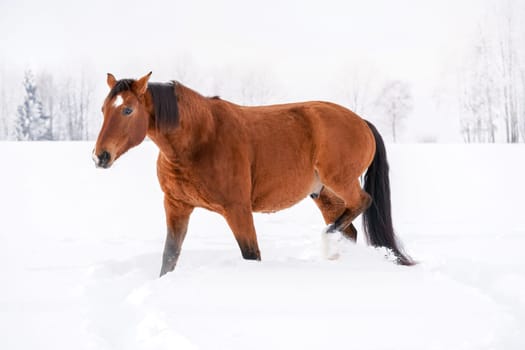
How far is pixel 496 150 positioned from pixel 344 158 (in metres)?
11.2

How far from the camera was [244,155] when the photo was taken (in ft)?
12.0

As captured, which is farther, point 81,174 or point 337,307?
point 81,174

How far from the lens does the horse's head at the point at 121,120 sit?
309 cm

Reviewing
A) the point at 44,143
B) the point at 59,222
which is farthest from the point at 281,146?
the point at 44,143

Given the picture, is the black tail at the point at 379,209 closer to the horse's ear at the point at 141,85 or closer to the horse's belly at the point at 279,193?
the horse's belly at the point at 279,193

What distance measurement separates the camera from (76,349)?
7.79 ft

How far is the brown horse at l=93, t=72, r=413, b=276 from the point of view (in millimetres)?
3309

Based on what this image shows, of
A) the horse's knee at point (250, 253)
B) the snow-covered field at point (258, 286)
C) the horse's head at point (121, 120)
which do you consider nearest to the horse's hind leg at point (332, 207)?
the snow-covered field at point (258, 286)

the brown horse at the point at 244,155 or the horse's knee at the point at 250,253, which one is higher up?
Result: the brown horse at the point at 244,155

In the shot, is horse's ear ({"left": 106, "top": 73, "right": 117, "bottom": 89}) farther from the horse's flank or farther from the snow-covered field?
the snow-covered field

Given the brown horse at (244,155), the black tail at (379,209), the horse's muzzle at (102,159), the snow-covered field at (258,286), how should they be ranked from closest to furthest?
the snow-covered field at (258,286)
the horse's muzzle at (102,159)
the brown horse at (244,155)
the black tail at (379,209)

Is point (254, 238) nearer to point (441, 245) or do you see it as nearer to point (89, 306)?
point (89, 306)

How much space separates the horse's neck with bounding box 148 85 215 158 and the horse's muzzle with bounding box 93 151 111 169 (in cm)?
45

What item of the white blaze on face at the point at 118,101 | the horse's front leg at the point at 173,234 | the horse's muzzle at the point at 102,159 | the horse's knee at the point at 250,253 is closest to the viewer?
the horse's muzzle at the point at 102,159
